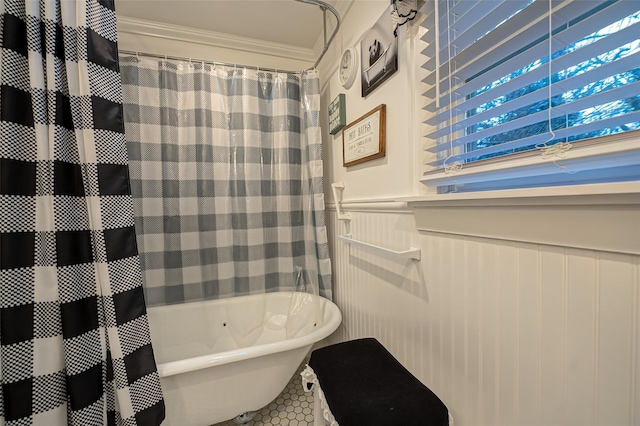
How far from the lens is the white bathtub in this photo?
978 mm

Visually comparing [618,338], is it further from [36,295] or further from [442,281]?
[36,295]

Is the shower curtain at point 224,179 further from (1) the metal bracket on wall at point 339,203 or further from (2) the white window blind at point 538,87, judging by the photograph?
(2) the white window blind at point 538,87

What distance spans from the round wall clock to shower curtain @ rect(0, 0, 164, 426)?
98cm

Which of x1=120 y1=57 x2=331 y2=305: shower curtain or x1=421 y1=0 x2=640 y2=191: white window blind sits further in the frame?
x1=120 y1=57 x2=331 y2=305: shower curtain

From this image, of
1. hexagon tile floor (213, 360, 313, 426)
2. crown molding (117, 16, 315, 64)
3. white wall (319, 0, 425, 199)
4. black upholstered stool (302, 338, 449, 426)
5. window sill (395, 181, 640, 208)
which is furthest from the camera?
crown molding (117, 16, 315, 64)

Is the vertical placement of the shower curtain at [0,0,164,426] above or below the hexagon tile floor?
above

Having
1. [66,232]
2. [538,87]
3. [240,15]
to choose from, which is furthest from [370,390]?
[240,15]

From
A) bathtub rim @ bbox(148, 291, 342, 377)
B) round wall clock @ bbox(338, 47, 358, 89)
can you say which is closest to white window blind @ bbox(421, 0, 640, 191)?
round wall clock @ bbox(338, 47, 358, 89)

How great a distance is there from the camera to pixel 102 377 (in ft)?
2.65

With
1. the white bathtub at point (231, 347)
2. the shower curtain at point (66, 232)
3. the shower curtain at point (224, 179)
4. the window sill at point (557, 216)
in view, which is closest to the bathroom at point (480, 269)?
the window sill at point (557, 216)

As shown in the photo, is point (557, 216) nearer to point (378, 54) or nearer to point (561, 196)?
point (561, 196)

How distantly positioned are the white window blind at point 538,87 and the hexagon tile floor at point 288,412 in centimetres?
130

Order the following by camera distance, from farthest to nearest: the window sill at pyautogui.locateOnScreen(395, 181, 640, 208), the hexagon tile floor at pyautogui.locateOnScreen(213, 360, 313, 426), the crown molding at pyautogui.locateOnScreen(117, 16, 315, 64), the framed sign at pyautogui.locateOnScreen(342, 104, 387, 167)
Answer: the crown molding at pyautogui.locateOnScreen(117, 16, 315, 64) < the hexagon tile floor at pyautogui.locateOnScreen(213, 360, 313, 426) < the framed sign at pyautogui.locateOnScreen(342, 104, 387, 167) < the window sill at pyautogui.locateOnScreen(395, 181, 640, 208)

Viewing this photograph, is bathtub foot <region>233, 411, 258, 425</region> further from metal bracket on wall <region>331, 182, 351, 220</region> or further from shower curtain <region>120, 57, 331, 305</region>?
metal bracket on wall <region>331, 182, 351, 220</region>
